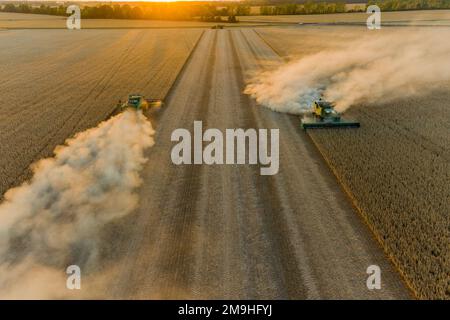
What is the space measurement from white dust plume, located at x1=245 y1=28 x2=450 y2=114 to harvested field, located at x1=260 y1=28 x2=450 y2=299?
2720mm

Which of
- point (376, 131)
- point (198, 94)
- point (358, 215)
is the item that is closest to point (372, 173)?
point (358, 215)

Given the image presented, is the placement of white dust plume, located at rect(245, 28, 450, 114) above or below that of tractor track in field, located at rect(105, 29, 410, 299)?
→ above

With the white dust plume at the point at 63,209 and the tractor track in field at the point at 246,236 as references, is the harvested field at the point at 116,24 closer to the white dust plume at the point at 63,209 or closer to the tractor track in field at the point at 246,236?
the white dust plume at the point at 63,209

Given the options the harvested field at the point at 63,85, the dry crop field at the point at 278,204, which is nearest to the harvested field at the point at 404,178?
the dry crop field at the point at 278,204

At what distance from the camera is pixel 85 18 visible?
413 ft

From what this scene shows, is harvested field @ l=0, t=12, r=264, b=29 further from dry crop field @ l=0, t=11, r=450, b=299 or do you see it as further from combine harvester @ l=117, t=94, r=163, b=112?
dry crop field @ l=0, t=11, r=450, b=299

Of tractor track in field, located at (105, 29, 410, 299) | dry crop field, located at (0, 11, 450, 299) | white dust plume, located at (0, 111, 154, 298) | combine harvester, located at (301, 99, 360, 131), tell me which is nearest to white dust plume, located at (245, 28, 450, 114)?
dry crop field, located at (0, 11, 450, 299)

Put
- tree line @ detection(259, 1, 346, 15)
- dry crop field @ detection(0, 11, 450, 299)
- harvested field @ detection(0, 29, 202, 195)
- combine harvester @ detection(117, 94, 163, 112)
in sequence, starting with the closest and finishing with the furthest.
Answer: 1. dry crop field @ detection(0, 11, 450, 299)
2. harvested field @ detection(0, 29, 202, 195)
3. combine harvester @ detection(117, 94, 163, 112)
4. tree line @ detection(259, 1, 346, 15)

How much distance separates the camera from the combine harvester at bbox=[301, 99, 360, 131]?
19469mm

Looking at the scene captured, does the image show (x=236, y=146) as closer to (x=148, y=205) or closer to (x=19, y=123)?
(x=148, y=205)

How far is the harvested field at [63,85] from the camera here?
1836 cm

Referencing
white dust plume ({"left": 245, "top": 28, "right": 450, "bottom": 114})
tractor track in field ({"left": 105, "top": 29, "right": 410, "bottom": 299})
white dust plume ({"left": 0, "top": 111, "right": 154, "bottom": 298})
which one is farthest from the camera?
white dust plume ({"left": 245, "top": 28, "right": 450, "bottom": 114})

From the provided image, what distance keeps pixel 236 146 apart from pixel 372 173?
630 centimetres

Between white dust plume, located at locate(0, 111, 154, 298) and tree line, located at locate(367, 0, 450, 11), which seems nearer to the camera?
white dust plume, located at locate(0, 111, 154, 298)
